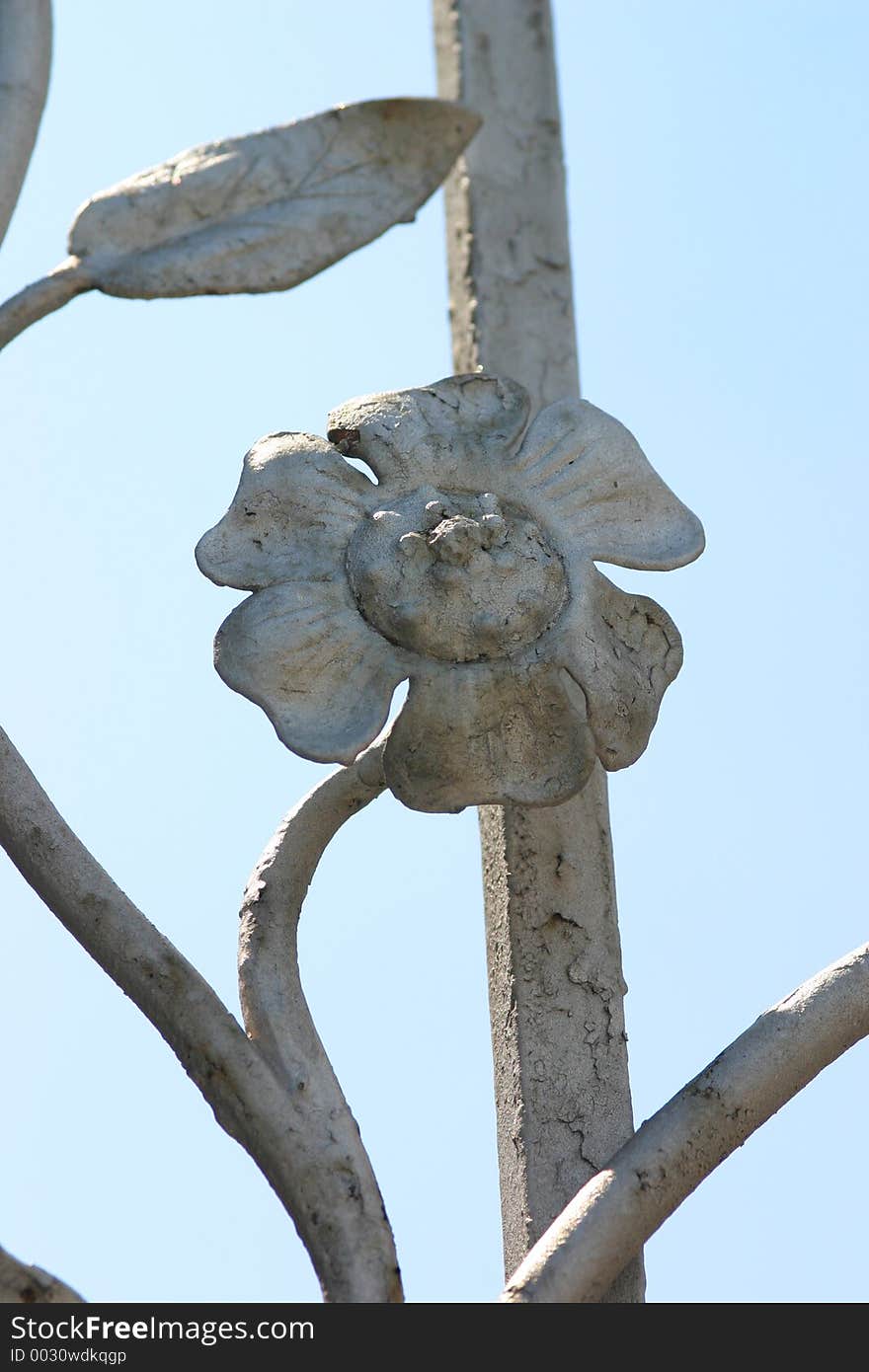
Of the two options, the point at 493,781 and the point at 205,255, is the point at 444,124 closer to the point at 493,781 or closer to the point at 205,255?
the point at 205,255

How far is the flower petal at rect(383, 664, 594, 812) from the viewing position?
178 centimetres

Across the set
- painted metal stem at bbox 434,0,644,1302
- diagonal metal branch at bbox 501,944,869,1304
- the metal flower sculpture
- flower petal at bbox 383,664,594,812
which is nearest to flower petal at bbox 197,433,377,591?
the metal flower sculpture

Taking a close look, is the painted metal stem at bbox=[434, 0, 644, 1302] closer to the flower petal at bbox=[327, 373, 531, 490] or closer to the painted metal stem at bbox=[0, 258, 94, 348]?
the flower petal at bbox=[327, 373, 531, 490]

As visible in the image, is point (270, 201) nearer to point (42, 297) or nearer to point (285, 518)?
point (42, 297)

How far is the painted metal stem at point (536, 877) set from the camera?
1830 millimetres

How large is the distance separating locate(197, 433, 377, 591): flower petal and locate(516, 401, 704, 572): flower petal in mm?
167

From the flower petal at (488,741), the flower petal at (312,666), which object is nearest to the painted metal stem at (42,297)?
the flower petal at (312,666)

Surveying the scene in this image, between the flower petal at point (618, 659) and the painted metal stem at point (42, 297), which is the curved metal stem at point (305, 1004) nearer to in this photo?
the flower petal at point (618, 659)

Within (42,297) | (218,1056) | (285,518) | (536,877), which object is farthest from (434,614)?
(42,297)

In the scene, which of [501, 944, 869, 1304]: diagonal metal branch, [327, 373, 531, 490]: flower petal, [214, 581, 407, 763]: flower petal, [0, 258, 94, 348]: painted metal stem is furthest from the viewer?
[0, 258, 94, 348]: painted metal stem

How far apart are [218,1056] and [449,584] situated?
1.40 ft
